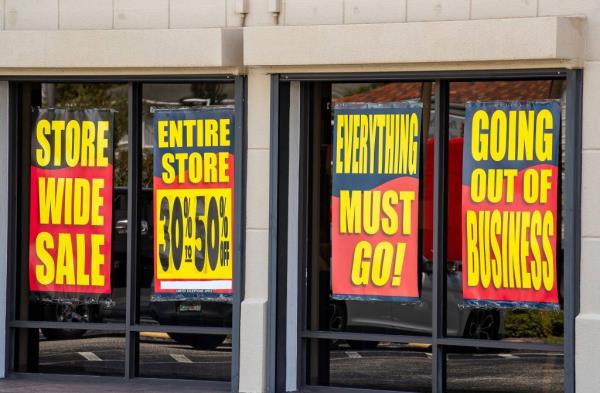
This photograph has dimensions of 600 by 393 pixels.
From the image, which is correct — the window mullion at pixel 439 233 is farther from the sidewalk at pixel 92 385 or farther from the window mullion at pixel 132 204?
the window mullion at pixel 132 204

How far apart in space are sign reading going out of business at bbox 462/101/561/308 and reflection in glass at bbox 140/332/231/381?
249 cm

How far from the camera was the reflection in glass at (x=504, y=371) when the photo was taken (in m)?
10.9

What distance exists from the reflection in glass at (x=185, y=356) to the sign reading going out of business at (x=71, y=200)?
0.73m

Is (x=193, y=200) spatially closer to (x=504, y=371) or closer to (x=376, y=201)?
(x=376, y=201)

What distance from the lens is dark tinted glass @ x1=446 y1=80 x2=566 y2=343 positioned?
10992 mm

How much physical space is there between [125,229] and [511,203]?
376cm

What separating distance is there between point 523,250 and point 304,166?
2.18 m

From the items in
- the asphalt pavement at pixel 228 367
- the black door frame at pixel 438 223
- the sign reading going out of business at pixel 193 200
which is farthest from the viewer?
the sign reading going out of business at pixel 193 200

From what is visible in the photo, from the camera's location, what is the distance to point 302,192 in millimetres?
11742

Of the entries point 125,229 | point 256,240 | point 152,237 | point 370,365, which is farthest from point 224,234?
point 370,365

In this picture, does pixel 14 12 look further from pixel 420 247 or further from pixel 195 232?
pixel 420 247

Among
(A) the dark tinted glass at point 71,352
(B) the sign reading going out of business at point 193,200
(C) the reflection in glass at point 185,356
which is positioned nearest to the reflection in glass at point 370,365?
(C) the reflection in glass at point 185,356

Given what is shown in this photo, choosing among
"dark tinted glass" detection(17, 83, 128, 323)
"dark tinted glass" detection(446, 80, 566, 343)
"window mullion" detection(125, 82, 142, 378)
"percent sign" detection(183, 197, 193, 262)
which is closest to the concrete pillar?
"percent sign" detection(183, 197, 193, 262)

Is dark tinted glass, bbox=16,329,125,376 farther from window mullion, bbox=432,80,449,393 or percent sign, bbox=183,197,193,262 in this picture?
window mullion, bbox=432,80,449,393
